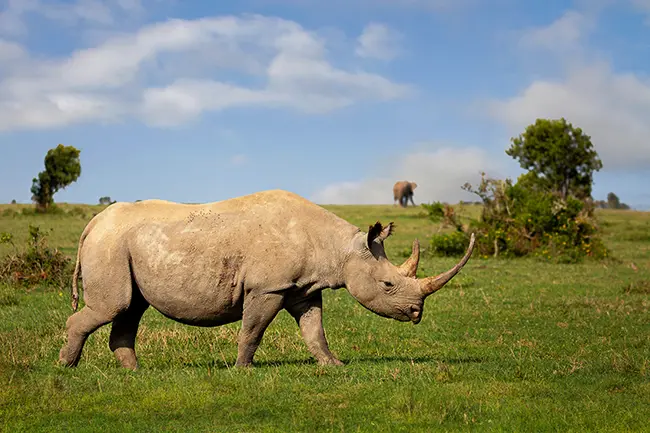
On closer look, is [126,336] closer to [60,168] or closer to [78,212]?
[78,212]

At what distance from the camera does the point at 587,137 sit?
172ft

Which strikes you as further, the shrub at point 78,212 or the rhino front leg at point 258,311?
the shrub at point 78,212

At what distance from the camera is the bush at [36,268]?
18.4 meters

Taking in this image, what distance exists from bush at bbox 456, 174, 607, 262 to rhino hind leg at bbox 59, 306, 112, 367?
20.1 metres

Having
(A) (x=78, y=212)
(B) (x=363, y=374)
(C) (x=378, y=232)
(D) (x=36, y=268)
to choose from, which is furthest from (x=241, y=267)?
(A) (x=78, y=212)

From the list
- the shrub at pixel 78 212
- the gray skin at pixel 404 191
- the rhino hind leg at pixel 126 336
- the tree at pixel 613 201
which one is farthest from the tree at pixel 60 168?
the tree at pixel 613 201

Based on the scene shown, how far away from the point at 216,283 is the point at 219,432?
2.38m

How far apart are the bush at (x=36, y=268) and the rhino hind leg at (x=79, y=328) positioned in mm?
9139

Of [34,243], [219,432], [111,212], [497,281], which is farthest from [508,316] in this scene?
[34,243]

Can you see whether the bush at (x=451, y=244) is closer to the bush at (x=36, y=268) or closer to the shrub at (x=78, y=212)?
the bush at (x=36, y=268)

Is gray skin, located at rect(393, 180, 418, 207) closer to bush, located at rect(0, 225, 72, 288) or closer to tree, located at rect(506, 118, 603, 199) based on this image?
tree, located at rect(506, 118, 603, 199)

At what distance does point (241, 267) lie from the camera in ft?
29.0

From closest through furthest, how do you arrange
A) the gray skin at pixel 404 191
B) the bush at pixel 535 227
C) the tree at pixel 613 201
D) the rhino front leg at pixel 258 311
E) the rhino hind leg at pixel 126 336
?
the rhino front leg at pixel 258 311 → the rhino hind leg at pixel 126 336 → the bush at pixel 535 227 → the gray skin at pixel 404 191 → the tree at pixel 613 201

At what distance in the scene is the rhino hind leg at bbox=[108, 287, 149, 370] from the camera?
9.68m
